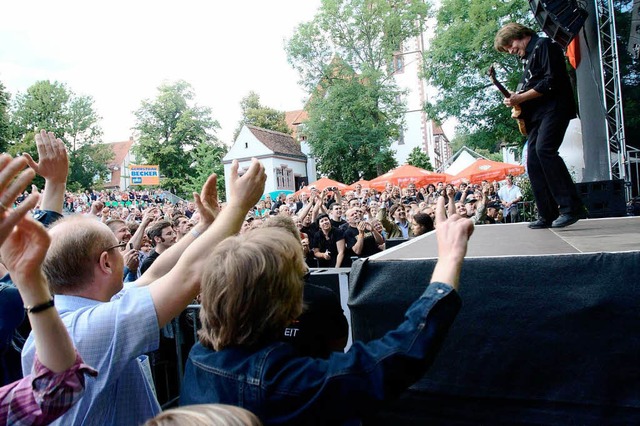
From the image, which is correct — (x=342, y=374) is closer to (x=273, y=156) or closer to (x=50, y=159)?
(x=50, y=159)

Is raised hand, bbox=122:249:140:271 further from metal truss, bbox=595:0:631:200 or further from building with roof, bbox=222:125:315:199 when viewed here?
building with roof, bbox=222:125:315:199

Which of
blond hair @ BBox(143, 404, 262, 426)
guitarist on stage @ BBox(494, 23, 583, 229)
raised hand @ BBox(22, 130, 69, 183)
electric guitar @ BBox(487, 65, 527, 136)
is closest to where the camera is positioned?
blond hair @ BBox(143, 404, 262, 426)

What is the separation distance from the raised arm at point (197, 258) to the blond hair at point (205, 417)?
583 millimetres

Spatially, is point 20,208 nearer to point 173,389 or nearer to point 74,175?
point 173,389

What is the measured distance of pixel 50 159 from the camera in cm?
232

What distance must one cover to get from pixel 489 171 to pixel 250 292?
20940mm

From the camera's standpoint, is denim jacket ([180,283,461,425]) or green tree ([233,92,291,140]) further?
green tree ([233,92,291,140])

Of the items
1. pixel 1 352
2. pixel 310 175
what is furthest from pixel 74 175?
pixel 1 352

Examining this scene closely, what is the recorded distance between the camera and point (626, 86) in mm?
11711

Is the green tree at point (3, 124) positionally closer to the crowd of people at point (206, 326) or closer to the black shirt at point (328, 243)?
the black shirt at point (328, 243)

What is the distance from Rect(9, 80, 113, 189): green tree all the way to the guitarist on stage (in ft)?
175

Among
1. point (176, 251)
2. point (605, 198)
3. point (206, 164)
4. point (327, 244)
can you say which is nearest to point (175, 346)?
point (176, 251)

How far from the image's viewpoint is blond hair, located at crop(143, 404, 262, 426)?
3.24 ft

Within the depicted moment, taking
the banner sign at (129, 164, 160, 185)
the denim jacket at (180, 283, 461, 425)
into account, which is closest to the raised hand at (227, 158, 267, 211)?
the denim jacket at (180, 283, 461, 425)
